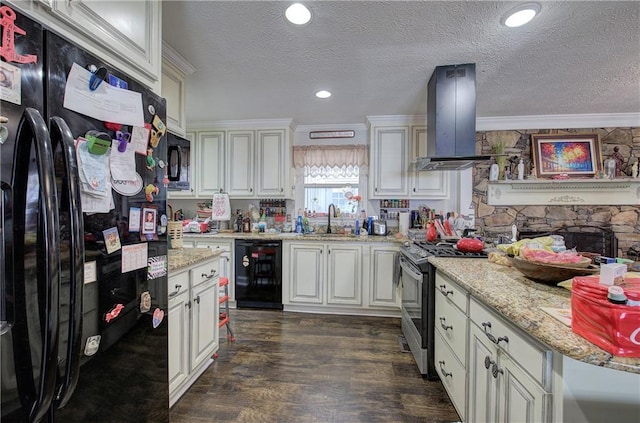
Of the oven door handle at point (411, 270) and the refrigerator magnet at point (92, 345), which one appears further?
the oven door handle at point (411, 270)

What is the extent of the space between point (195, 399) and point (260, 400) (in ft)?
1.40

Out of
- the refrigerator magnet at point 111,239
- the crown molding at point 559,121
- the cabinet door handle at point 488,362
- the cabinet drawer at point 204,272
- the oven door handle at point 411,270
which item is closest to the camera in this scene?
the refrigerator magnet at point 111,239

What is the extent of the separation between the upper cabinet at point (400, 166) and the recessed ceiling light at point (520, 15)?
173cm

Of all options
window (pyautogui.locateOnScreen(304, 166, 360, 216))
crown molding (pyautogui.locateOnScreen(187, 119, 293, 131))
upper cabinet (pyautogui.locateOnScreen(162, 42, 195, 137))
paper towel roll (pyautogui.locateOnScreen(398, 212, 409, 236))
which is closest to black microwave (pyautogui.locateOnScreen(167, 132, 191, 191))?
upper cabinet (pyautogui.locateOnScreen(162, 42, 195, 137))

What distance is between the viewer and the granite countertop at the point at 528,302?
2.35 ft

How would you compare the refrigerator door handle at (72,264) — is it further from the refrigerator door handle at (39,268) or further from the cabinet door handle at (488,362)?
the cabinet door handle at (488,362)

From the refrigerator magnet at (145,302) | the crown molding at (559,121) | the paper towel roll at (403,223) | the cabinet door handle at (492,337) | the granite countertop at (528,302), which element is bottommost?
the cabinet door handle at (492,337)

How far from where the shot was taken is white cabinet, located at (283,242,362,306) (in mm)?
3215

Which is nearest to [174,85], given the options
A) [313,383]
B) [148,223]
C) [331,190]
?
[148,223]

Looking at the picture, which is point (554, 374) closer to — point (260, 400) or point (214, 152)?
point (260, 400)

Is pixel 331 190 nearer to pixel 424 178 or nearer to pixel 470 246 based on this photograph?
pixel 424 178

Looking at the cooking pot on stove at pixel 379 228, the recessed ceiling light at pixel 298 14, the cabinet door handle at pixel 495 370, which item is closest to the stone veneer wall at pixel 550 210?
the cooking pot on stove at pixel 379 228

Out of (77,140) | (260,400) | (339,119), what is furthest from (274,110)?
(260,400)

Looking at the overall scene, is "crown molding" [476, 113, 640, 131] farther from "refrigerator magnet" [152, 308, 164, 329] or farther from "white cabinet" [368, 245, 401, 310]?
"refrigerator magnet" [152, 308, 164, 329]
